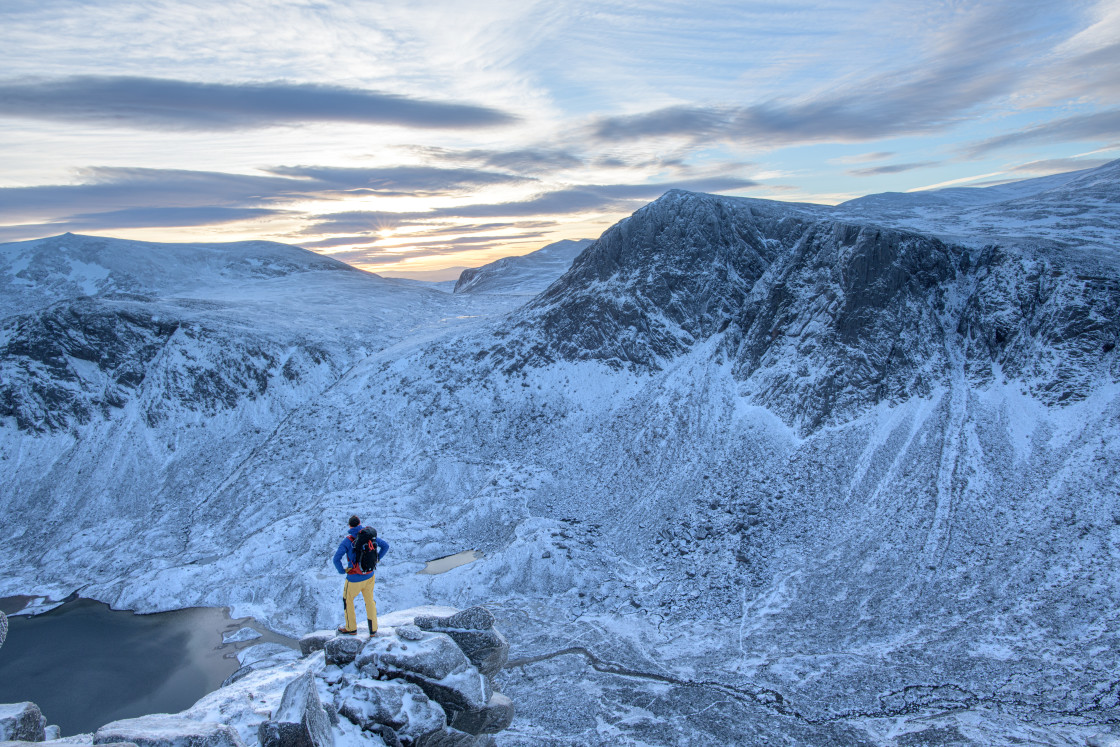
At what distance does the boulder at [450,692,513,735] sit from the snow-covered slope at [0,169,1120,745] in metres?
7.54

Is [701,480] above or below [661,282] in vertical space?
below

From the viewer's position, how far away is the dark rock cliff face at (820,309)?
134 ft

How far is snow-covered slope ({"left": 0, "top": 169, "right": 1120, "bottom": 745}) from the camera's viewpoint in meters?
25.6

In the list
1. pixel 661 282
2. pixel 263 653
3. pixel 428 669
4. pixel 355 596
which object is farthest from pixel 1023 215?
pixel 263 653

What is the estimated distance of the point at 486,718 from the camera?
56.0ft

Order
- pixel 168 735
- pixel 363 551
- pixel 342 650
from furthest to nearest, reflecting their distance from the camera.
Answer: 1. pixel 363 551
2. pixel 342 650
3. pixel 168 735

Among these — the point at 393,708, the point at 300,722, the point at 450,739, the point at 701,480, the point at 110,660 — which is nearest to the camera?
the point at 300,722

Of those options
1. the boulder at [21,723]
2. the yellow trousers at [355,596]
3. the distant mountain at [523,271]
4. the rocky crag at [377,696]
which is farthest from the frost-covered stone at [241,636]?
the distant mountain at [523,271]

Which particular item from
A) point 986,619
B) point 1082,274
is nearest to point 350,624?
point 986,619

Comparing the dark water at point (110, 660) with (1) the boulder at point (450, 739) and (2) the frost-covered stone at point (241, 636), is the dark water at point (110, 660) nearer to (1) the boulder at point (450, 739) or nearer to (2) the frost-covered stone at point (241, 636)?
(2) the frost-covered stone at point (241, 636)

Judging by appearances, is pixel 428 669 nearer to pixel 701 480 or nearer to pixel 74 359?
pixel 701 480

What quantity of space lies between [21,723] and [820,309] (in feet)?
168

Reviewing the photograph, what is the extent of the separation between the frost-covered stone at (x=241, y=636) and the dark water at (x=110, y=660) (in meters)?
0.31

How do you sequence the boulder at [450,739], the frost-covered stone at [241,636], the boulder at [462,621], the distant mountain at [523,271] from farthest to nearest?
the distant mountain at [523,271] → the frost-covered stone at [241,636] → the boulder at [462,621] → the boulder at [450,739]
